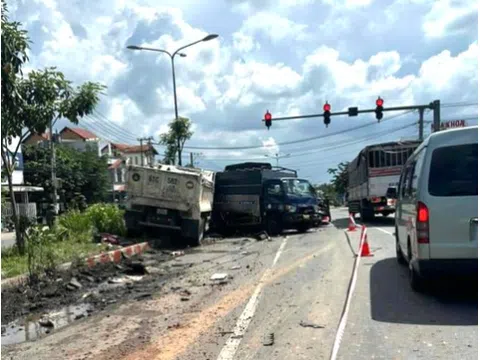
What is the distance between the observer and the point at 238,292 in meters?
8.45

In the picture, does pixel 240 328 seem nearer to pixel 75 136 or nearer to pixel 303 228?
pixel 303 228

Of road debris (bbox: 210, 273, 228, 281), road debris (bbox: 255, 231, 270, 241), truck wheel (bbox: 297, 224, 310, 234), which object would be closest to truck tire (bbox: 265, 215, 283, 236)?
road debris (bbox: 255, 231, 270, 241)

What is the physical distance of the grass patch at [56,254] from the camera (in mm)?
10039

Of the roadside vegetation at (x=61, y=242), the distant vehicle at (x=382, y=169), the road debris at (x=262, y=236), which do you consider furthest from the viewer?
the distant vehicle at (x=382, y=169)

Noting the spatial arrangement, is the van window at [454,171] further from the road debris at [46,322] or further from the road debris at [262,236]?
the road debris at [262,236]

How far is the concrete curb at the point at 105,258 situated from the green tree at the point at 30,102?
1.75 meters

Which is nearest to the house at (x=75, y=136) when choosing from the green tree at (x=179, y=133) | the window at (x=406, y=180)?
the green tree at (x=179, y=133)

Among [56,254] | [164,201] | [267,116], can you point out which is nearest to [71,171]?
[267,116]

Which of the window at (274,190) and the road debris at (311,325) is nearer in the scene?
the road debris at (311,325)

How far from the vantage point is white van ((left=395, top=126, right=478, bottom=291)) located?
21.4 feet

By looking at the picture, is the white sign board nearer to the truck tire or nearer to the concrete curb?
the truck tire

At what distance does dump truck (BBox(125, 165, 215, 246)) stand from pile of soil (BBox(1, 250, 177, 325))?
5.10m

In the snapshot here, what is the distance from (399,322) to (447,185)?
1742mm

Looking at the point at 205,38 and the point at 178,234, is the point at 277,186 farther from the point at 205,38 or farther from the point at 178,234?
the point at 205,38
